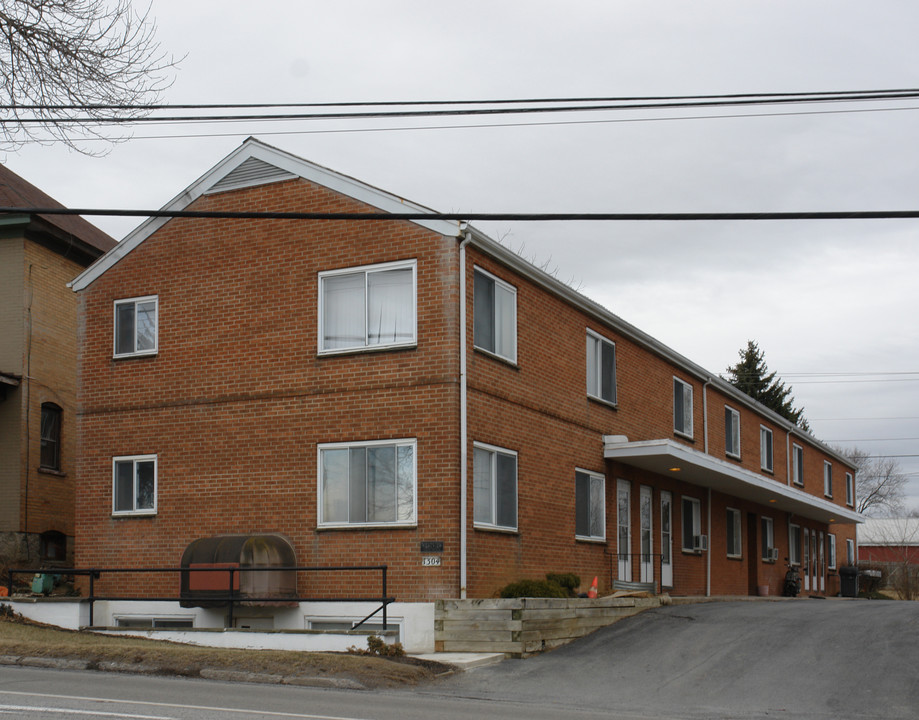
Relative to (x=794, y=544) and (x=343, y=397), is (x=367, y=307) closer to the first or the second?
(x=343, y=397)

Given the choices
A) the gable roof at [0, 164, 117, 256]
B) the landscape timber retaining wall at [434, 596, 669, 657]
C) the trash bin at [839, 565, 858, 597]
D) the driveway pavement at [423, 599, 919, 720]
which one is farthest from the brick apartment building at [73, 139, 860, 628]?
the trash bin at [839, 565, 858, 597]

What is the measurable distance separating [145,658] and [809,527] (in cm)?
3121

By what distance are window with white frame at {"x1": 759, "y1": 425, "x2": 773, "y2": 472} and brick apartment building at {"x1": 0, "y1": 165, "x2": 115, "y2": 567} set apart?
66.7ft

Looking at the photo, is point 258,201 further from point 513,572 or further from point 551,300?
point 513,572

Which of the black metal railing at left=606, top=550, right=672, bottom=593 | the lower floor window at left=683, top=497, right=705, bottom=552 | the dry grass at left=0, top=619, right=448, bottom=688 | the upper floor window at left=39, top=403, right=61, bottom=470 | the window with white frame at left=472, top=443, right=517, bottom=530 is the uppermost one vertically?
the upper floor window at left=39, top=403, right=61, bottom=470

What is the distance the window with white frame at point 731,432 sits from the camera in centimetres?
3247

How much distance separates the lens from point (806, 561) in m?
40.1

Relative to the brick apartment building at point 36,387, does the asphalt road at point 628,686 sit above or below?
below

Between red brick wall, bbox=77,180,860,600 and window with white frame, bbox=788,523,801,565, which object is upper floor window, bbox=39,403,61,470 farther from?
window with white frame, bbox=788,523,801,565

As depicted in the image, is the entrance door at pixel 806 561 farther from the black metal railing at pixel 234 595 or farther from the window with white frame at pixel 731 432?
the black metal railing at pixel 234 595

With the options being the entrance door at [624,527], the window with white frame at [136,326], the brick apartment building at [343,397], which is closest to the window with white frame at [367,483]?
the brick apartment building at [343,397]

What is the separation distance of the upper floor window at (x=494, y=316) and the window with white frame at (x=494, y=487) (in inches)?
68.2

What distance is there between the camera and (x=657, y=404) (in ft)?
88.9

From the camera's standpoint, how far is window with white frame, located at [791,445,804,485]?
39647mm
